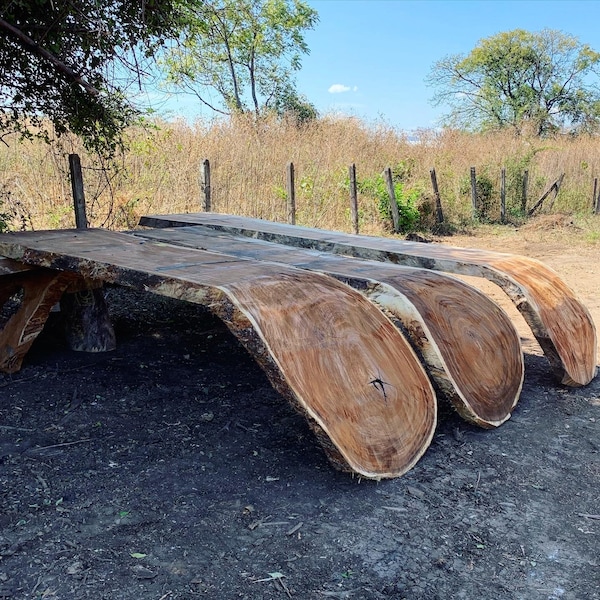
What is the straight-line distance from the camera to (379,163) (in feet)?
41.0

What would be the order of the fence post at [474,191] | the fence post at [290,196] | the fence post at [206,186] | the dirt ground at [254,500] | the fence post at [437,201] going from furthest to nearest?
the fence post at [474,191], the fence post at [437,201], the fence post at [290,196], the fence post at [206,186], the dirt ground at [254,500]

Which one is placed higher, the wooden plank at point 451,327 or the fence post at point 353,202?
the fence post at point 353,202

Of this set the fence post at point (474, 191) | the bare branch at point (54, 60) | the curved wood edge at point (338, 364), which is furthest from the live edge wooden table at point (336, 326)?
the fence post at point (474, 191)

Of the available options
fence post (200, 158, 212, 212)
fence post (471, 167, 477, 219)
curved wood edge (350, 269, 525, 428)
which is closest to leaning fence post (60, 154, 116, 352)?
curved wood edge (350, 269, 525, 428)

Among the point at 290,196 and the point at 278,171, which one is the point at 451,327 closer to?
the point at 290,196

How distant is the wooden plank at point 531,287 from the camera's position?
3.37 metres

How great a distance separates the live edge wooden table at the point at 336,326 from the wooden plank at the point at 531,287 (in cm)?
7

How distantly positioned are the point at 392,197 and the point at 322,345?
8532mm

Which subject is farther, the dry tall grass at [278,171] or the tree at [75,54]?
the dry tall grass at [278,171]

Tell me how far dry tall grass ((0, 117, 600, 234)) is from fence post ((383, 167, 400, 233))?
0.23m

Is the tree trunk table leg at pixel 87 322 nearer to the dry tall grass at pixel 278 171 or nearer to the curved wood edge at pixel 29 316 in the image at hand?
the curved wood edge at pixel 29 316

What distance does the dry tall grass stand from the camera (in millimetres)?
6512

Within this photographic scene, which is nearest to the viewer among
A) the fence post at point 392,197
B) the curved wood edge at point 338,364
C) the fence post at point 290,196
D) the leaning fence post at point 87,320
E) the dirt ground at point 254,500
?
the dirt ground at point 254,500

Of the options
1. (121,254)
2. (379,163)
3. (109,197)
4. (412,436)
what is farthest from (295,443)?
(379,163)
